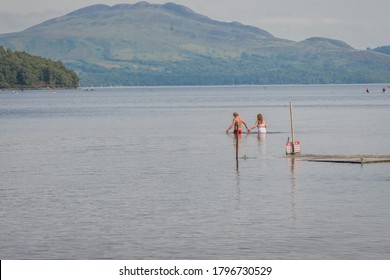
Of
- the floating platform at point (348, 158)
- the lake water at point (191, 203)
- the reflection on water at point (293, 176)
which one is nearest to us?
the lake water at point (191, 203)

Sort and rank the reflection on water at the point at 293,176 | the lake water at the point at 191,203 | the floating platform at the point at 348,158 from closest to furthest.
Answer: the lake water at the point at 191,203 → the reflection on water at the point at 293,176 → the floating platform at the point at 348,158

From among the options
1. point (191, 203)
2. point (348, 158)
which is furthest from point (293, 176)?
point (191, 203)

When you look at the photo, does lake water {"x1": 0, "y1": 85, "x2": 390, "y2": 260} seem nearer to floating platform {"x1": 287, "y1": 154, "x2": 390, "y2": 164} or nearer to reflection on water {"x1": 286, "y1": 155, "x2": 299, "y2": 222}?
reflection on water {"x1": 286, "y1": 155, "x2": 299, "y2": 222}

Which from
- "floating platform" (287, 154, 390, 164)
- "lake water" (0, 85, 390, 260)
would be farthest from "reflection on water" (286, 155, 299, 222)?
"floating platform" (287, 154, 390, 164)

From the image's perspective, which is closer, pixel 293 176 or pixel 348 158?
pixel 293 176

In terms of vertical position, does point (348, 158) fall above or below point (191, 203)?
below

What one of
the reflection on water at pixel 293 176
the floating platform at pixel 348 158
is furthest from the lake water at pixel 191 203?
the floating platform at pixel 348 158

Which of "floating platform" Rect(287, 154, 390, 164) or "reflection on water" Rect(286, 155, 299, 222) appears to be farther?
"floating platform" Rect(287, 154, 390, 164)

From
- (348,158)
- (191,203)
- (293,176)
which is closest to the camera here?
(191,203)

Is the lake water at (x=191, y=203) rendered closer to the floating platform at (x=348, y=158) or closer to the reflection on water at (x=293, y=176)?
the reflection on water at (x=293, y=176)

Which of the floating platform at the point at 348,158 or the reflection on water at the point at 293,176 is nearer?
the reflection on water at the point at 293,176

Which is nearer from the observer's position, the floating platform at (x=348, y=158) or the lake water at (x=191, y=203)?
the lake water at (x=191, y=203)

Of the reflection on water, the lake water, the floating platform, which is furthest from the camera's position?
the floating platform

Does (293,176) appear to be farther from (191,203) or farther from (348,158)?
(191,203)
